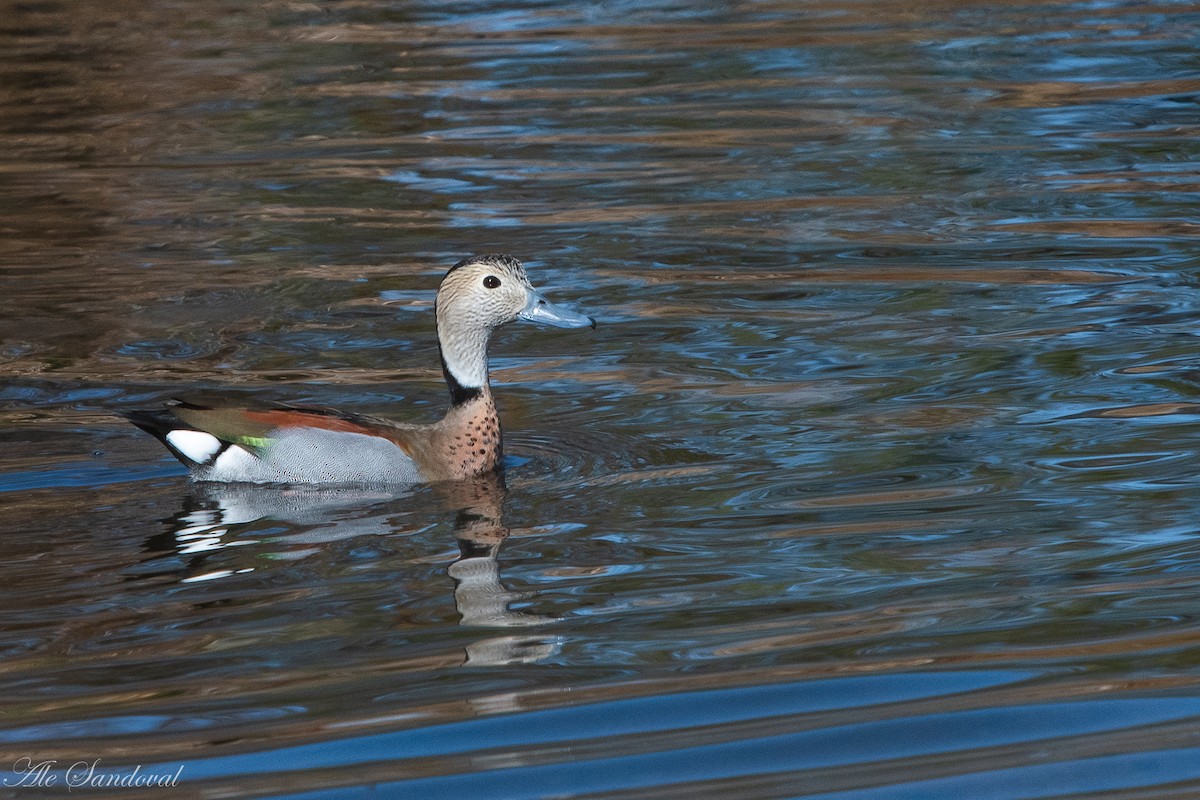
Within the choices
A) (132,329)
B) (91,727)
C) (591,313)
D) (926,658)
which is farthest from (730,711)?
(132,329)

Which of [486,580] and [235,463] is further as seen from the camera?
[235,463]

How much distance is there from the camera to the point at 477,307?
26.0 feet

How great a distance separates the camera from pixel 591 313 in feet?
32.1

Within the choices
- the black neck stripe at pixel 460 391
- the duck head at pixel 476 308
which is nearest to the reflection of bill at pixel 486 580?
the black neck stripe at pixel 460 391

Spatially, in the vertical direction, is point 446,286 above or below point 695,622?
above

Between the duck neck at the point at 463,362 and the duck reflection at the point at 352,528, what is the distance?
0.42 metres

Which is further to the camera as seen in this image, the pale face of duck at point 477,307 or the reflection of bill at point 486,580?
the pale face of duck at point 477,307

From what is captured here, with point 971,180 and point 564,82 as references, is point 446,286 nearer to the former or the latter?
point 971,180

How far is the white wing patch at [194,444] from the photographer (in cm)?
741

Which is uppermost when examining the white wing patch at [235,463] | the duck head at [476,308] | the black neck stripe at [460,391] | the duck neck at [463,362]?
the duck head at [476,308]

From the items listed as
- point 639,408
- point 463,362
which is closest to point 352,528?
point 463,362

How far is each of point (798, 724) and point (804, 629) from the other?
75cm

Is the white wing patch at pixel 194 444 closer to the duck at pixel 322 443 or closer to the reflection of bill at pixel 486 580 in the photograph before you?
the duck at pixel 322 443

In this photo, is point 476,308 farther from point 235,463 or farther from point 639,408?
point 235,463
